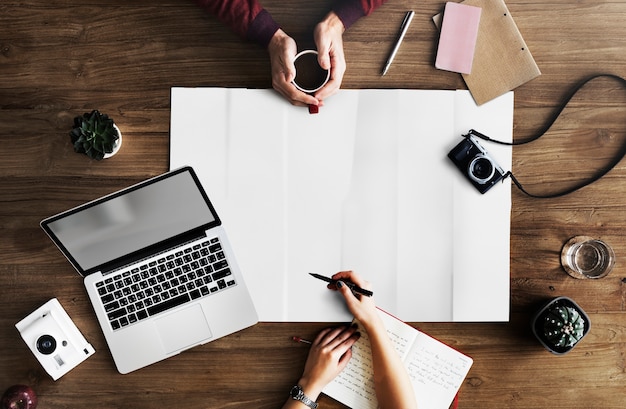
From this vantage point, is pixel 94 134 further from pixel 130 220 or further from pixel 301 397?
pixel 301 397

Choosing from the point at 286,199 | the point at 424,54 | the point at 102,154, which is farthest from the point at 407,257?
the point at 102,154

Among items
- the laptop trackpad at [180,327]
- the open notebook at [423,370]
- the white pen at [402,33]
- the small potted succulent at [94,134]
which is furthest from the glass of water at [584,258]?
the small potted succulent at [94,134]

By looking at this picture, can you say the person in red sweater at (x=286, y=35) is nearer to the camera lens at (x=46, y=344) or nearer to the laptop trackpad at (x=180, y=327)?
the laptop trackpad at (x=180, y=327)

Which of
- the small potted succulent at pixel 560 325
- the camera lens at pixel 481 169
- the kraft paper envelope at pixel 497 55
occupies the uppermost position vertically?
the kraft paper envelope at pixel 497 55

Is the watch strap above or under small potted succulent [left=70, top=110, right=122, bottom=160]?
under

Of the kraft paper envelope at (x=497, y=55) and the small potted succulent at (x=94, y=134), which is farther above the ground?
the kraft paper envelope at (x=497, y=55)

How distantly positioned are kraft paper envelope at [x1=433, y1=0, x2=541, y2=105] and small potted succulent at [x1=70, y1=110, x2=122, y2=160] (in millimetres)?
676

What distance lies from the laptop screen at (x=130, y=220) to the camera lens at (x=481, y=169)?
523 mm

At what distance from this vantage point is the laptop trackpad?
112 centimetres

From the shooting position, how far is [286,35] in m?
1.10

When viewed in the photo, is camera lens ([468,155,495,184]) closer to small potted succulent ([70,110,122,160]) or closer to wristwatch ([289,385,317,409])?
wristwatch ([289,385,317,409])

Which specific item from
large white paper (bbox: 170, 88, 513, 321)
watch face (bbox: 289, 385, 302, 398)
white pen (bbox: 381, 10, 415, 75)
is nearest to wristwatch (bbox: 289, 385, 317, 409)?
watch face (bbox: 289, 385, 302, 398)

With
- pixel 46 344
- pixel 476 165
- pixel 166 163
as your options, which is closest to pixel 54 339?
pixel 46 344

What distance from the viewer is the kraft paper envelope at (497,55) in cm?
112
